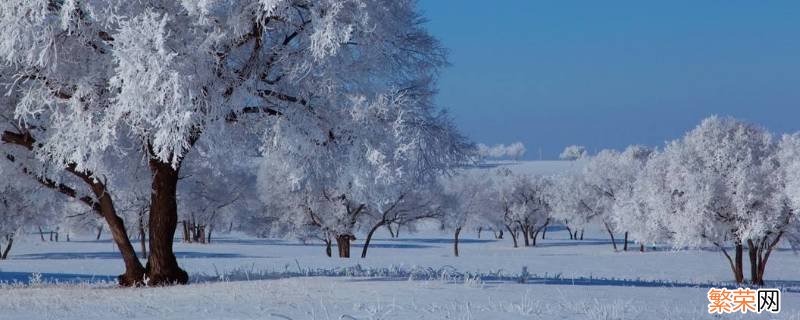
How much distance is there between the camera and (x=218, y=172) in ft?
60.5

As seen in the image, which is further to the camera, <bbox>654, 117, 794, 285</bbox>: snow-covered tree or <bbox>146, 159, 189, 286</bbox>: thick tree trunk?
<bbox>654, 117, 794, 285</bbox>: snow-covered tree

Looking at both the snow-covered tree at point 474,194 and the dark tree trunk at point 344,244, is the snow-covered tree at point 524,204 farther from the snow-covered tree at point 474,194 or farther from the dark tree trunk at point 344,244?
the dark tree trunk at point 344,244

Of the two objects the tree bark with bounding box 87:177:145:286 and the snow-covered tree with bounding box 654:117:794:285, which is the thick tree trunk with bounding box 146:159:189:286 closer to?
the tree bark with bounding box 87:177:145:286

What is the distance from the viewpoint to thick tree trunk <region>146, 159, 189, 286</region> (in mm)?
17719

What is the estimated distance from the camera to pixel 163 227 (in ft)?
58.5

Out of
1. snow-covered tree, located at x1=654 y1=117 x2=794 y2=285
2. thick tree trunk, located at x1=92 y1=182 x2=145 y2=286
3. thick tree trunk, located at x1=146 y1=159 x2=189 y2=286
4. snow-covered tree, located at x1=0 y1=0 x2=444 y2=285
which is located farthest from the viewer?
snow-covered tree, located at x1=654 y1=117 x2=794 y2=285

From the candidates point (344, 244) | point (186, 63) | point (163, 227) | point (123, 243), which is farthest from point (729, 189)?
point (186, 63)

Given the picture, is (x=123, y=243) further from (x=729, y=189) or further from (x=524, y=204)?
(x=524, y=204)

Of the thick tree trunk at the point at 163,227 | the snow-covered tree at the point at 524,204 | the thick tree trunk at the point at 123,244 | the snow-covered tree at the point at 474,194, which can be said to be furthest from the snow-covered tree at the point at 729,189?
the snow-covered tree at the point at 524,204

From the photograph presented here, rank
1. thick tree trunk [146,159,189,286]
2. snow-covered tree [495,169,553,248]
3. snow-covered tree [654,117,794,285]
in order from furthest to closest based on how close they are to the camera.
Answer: snow-covered tree [495,169,553,248] < snow-covered tree [654,117,794,285] < thick tree trunk [146,159,189,286]

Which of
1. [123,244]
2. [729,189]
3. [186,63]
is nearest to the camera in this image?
[186,63]

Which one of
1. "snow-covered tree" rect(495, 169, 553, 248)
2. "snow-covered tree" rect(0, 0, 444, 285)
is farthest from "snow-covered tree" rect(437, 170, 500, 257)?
"snow-covered tree" rect(0, 0, 444, 285)

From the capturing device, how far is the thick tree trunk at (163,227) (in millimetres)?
17719

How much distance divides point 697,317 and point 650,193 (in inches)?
1565
